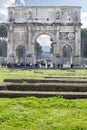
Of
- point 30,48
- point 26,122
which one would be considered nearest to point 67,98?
point 26,122

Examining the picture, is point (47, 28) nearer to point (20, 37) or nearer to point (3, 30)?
point (20, 37)

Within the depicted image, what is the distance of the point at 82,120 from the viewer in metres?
8.52

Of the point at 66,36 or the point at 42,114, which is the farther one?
the point at 66,36

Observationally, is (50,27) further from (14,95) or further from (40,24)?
(14,95)

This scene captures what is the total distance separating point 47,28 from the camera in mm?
54688

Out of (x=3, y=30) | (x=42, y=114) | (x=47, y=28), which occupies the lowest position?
(x=42, y=114)

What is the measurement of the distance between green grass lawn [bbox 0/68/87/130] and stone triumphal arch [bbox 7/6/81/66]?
4301cm

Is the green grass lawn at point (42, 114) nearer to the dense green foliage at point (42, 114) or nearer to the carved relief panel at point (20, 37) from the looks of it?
the dense green foliage at point (42, 114)

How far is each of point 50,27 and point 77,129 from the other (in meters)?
47.3

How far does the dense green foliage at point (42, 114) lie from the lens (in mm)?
7941

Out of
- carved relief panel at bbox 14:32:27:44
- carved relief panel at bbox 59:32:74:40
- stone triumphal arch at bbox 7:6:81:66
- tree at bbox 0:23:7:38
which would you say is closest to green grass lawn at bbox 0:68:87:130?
stone triumphal arch at bbox 7:6:81:66

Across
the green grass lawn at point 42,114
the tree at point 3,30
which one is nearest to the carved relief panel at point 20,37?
the tree at point 3,30

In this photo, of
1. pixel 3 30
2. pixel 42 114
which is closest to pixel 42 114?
pixel 42 114

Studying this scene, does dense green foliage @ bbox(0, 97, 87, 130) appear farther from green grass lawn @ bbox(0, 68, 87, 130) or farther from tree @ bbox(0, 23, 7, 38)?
tree @ bbox(0, 23, 7, 38)
